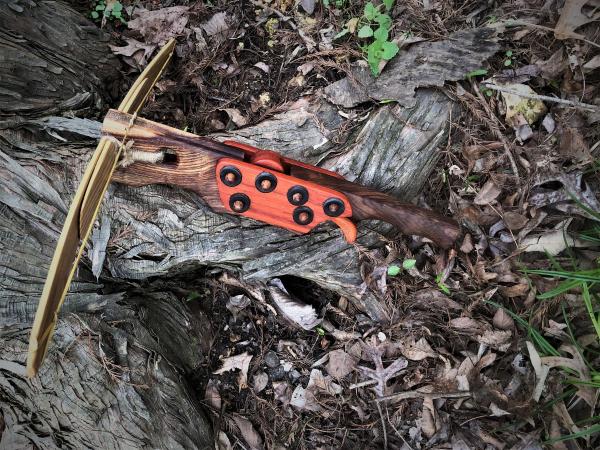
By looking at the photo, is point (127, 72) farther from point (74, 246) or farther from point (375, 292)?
point (375, 292)

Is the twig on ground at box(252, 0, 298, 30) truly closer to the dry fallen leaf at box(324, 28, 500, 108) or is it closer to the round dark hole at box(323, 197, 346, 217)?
the dry fallen leaf at box(324, 28, 500, 108)

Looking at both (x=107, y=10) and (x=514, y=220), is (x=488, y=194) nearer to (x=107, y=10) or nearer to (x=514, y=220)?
(x=514, y=220)

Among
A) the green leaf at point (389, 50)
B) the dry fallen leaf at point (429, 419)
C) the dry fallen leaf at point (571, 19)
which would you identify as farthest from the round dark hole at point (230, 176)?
the dry fallen leaf at point (571, 19)

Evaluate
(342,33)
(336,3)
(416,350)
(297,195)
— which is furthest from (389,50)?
(416,350)

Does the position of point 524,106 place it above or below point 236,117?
above

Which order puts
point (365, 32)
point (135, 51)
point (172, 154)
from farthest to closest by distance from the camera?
point (135, 51) → point (365, 32) → point (172, 154)

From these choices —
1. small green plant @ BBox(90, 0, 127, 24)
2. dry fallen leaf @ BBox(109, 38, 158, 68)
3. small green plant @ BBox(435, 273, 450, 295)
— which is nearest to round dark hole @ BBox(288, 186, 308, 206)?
small green plant @ BBox(435, 273, 450, 295)

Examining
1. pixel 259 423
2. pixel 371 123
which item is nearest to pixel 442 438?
pixel 259 423
